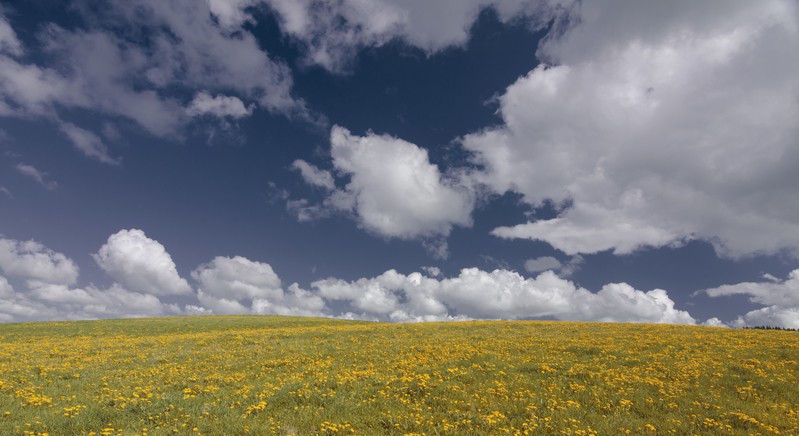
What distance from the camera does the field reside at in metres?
13.2

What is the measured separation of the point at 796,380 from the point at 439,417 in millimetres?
18480

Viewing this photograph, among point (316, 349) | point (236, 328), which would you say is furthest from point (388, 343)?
point (236, 328)

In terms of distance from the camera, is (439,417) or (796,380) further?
(796,380)

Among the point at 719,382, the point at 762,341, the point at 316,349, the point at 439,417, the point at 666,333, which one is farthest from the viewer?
the point at 666,333

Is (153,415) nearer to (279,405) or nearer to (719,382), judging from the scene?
(279,405)

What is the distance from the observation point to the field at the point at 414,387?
13.2 m

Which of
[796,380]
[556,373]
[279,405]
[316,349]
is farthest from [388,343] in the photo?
[796,380]

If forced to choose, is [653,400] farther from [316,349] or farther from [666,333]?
[666,333]

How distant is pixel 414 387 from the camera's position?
16.7m

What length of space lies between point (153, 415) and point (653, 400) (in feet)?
60.8

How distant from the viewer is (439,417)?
13672 mm

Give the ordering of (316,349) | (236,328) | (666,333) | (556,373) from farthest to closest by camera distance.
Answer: (236,328) → (666,333) → (316,349) → (556,373)

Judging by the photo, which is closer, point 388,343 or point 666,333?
point 388,343

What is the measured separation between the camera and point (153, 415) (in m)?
13.9
